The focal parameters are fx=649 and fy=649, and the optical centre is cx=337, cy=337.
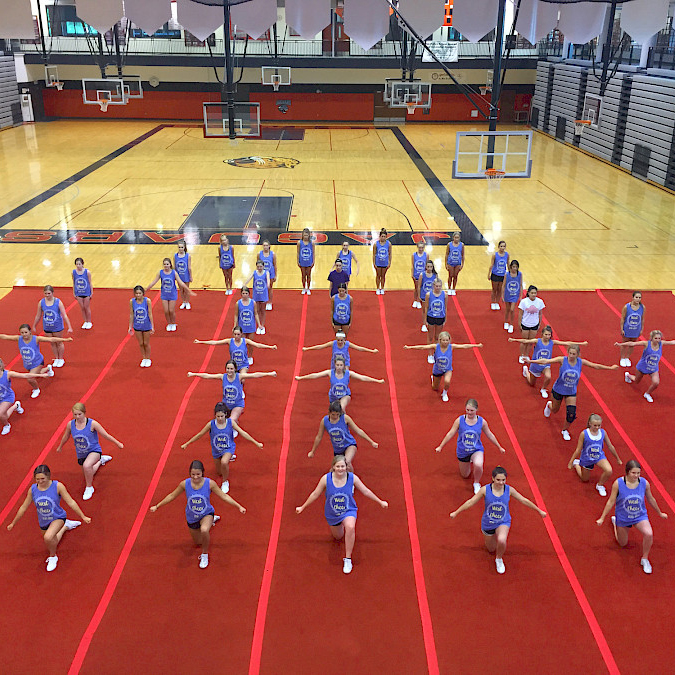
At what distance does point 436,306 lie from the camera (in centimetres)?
1080

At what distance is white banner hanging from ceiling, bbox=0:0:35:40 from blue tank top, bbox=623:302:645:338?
1370cm

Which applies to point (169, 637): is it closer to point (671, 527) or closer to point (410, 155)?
point (671, 527)

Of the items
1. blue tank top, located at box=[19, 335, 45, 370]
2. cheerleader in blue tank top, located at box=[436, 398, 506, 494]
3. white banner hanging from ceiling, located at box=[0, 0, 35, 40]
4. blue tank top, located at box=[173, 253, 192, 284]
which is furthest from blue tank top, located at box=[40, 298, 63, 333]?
white banner hanging from ceiling, located at box=[0, 0, 35, 40]

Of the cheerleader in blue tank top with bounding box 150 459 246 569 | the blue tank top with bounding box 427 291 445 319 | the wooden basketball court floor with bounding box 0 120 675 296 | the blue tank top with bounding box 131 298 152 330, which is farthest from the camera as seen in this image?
the wooden basketball court floor with bounding box 0 120 675 296

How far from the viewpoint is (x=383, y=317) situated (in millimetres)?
12781

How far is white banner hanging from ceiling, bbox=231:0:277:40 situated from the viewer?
57.8ft

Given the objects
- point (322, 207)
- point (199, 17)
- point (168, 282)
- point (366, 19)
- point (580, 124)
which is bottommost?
point (322, 207)

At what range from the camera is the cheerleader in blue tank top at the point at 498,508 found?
6309mm

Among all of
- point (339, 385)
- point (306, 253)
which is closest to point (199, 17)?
point (306, 253)

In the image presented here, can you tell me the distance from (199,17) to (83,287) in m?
10.2

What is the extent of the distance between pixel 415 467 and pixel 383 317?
16.6ft

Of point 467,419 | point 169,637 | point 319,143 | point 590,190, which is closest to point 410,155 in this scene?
point 319,143

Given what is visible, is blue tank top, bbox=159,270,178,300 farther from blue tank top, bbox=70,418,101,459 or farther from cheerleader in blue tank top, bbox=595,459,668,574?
cheerleader in blue tank top, bbox=595,459,668,574

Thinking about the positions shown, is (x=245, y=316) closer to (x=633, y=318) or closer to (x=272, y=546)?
(x=272, y=546)
